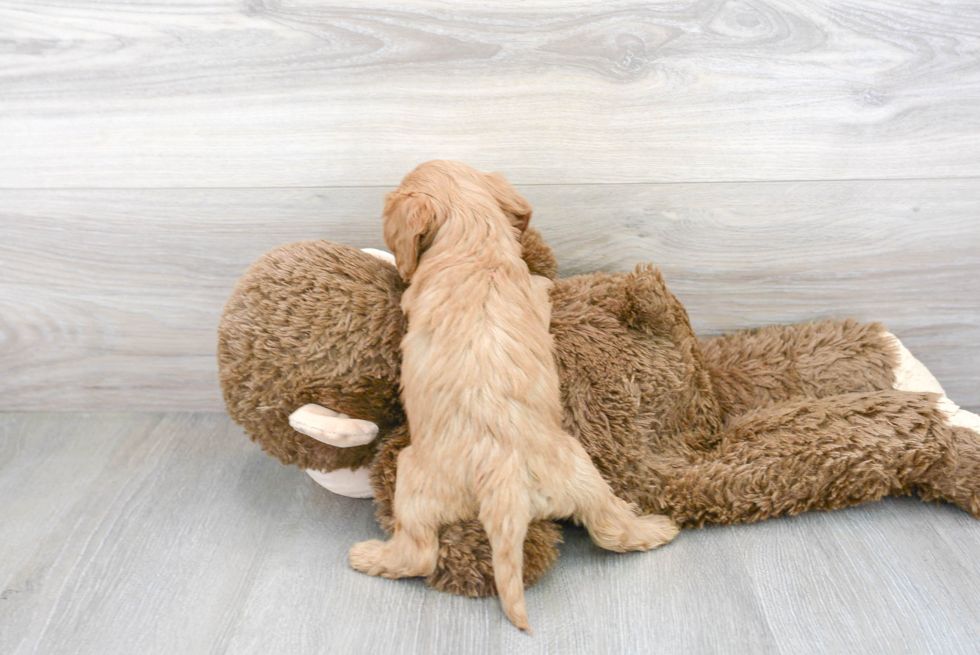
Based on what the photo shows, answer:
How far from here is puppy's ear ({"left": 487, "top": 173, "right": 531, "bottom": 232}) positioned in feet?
3.29

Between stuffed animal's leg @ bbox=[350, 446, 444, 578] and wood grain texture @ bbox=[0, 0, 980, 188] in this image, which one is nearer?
stuffed animal's leg @ bbox=[350, 446, 444, 578]

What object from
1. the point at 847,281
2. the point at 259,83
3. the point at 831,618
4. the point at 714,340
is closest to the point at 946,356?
the point at 847,281

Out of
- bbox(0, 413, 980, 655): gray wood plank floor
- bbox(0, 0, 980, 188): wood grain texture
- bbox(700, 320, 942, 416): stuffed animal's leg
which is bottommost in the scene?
bbox(0, 413, 980, 655): gray wood plank floor

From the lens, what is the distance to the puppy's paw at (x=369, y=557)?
100 centimetres

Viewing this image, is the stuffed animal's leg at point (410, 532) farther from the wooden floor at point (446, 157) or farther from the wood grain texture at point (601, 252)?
→ the wood grain texture at point (601, 252)

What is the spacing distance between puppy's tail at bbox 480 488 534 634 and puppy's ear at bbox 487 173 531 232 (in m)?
0.38

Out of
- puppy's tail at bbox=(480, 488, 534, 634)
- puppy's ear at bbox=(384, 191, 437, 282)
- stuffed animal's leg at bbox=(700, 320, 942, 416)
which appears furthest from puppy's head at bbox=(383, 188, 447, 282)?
stuffed animal's leg at bbox=(700, 320, 942, 416)

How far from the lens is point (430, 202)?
946mm

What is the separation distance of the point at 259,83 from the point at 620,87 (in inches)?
22.7

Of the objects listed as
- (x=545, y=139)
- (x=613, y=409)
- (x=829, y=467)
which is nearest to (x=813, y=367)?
(x=829, y=467)

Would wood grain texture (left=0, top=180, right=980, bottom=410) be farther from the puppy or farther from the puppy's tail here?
the puppy's tail

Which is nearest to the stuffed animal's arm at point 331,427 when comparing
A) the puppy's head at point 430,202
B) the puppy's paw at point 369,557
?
the puppy's paw at point 369,557

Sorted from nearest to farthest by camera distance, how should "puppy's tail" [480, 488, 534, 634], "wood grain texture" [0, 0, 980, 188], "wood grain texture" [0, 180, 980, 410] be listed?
"puppy's tail" [480, 488, 534, 634] < "wood grain texture" [0, 0, 980, 188] < "wood grain texture" [0, 180, 980, 410]

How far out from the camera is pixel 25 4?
3.82 ft
